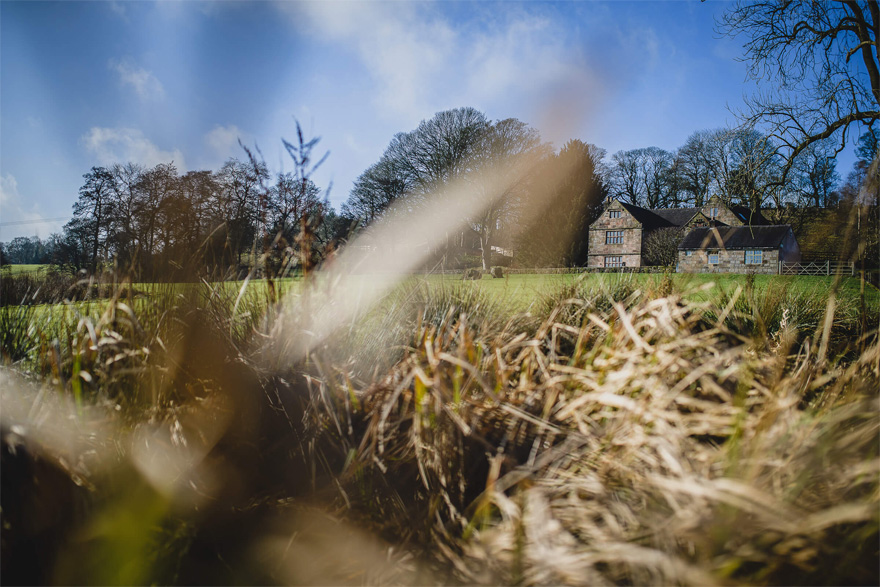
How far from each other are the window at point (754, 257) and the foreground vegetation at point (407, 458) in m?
39.2

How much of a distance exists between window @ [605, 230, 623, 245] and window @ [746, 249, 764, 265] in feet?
32.2

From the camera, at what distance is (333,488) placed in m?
1.95

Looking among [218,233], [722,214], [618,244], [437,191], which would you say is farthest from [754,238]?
[218,233]

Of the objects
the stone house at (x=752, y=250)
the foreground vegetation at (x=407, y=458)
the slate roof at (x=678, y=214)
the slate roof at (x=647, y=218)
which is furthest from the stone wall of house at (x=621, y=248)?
the foreground vegetation at (x=407, y=458)

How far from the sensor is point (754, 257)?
34562mm

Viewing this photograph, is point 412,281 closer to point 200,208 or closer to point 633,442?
point 200,208

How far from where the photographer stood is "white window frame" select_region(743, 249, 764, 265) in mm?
34156

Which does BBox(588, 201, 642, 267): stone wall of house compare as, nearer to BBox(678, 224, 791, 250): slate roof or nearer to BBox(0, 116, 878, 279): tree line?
BBox(0, 116, 878, 279): tree line

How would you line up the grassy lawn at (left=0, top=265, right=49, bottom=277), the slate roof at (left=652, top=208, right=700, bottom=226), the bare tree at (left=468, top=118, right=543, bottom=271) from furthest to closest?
1. the slate roof at (left=652, top=208, right=700, bottom=226)
2. the bare tree at (left=468, top=118, right=543, bottom=271)
3. the grassy lawn at (left=0, top=265, right=49, bottom=277)

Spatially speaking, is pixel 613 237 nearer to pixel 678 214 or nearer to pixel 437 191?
pixel 678 214

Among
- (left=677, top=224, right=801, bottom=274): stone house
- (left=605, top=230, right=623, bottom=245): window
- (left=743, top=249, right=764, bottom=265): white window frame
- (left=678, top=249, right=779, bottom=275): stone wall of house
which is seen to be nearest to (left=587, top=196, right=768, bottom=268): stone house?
(left=605, top=230, right=623, bottom=245): window

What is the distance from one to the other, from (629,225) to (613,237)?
5.58ft

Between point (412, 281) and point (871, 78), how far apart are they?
1034cm

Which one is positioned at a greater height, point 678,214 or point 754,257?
point 678,214
